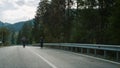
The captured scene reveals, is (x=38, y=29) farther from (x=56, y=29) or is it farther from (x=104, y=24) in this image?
(x=104, y=24)

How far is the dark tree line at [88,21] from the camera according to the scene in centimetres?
4185

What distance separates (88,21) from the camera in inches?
2034

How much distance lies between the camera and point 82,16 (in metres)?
52.3

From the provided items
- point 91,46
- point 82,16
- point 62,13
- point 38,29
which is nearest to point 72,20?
point 62,13

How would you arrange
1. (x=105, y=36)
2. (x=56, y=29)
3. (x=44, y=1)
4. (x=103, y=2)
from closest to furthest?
1. (x=105, y=36)
2. (x=103, y=2)
3. (x=56, y=29)
4. (x=44, y=1)

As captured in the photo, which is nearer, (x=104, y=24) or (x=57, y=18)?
(x=104, y=24)

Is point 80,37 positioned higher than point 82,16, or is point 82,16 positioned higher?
point 82,16

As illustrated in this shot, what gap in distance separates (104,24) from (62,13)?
2296 cm

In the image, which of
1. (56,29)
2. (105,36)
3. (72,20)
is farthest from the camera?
(56,29)

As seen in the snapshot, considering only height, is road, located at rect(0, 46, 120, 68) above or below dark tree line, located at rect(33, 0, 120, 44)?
below

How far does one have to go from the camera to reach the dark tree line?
137 feet

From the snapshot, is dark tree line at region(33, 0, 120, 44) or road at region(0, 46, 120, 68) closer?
road at region(0, 46, 120, 68)

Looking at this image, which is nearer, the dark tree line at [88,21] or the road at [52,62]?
the road at [52,62]

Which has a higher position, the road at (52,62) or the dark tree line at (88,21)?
the dark tree line at (88,21)
